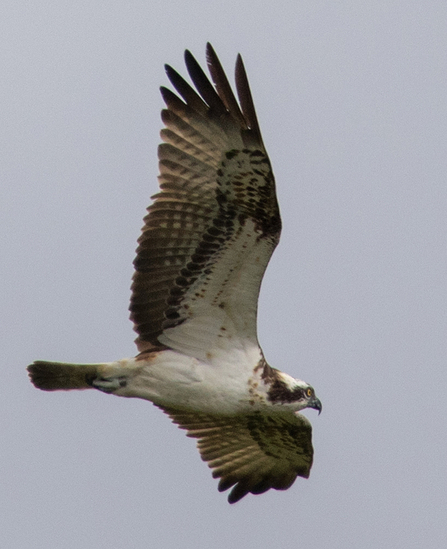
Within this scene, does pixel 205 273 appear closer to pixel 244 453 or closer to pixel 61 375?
pixel 61 375

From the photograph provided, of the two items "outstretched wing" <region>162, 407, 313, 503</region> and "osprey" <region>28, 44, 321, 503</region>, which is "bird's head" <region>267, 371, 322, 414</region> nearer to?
"osprey" <region>28, 44, 321, 503</region>

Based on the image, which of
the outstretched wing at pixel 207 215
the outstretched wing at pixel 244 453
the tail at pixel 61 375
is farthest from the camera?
the outstretched wing at pixel 244 453

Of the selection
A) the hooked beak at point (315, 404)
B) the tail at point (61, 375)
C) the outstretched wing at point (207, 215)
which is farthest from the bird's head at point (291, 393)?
the tail at point (61, 375)

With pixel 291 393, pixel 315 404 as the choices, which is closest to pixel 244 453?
pixel 315 404

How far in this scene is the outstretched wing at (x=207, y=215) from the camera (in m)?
8.54

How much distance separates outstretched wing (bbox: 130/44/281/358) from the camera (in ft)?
28.0

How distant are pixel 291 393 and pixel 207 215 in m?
1.65

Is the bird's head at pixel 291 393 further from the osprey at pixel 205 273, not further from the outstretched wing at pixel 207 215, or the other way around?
the outstretched wing at pixel 207 215

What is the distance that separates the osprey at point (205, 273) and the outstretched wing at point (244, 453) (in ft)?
1.47

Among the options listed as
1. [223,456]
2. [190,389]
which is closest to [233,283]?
[190,389]

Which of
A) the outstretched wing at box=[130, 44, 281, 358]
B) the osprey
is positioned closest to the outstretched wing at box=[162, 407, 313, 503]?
the osprey

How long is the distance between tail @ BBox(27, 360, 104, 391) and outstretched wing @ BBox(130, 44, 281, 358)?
22.0 inches

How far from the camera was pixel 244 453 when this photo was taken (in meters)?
10.3

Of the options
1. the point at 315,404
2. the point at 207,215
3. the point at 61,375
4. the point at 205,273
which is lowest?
the point at 315,404
